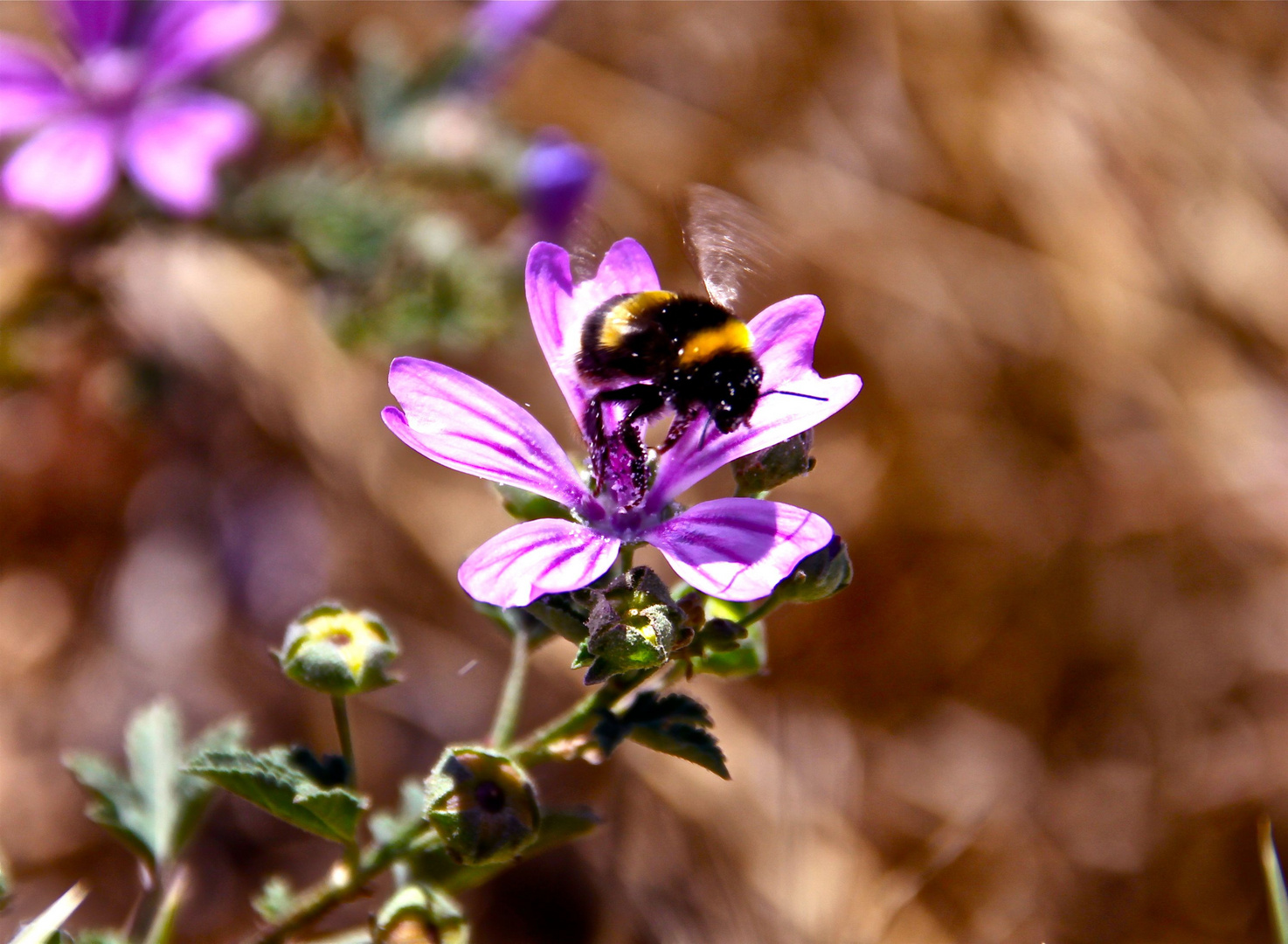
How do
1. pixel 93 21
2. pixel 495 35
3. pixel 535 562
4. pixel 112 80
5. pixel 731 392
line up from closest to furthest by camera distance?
pixel 535 562 < pixel 731 392 < pixel 112 80 < pixel 93 21 < pixel 495 35

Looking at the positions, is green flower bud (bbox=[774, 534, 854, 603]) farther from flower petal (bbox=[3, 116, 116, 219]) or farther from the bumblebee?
flower petal (bbox=[3, 116, 116, 219])

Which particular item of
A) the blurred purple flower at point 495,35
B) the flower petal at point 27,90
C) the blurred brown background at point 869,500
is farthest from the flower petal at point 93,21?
the blurred purple flower at point 495,35

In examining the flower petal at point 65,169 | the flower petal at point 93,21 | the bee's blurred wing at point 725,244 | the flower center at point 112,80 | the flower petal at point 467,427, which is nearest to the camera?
the flower petal at point 467,427

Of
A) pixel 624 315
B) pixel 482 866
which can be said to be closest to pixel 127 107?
pixel 624 315

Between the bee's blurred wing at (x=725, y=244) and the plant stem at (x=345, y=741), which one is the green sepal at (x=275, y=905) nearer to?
the plant stem at (x=345, y=741)

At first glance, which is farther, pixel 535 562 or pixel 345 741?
pixel 345 741

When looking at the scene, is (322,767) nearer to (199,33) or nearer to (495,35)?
(199,33)
